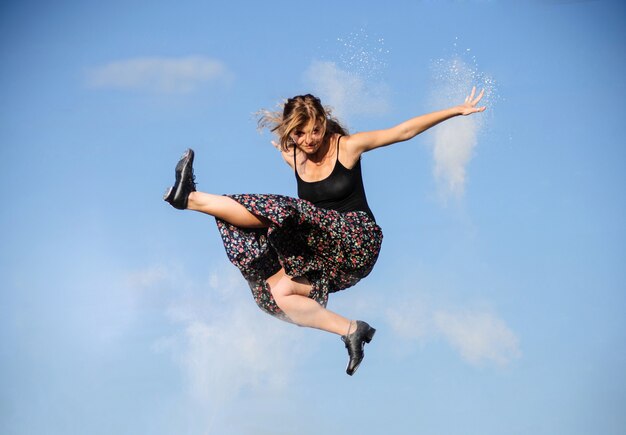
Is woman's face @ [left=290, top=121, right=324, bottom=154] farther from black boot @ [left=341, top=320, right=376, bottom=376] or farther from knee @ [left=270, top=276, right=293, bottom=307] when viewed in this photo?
black boot @ [left=341, top=320, right=376, bottom=376]

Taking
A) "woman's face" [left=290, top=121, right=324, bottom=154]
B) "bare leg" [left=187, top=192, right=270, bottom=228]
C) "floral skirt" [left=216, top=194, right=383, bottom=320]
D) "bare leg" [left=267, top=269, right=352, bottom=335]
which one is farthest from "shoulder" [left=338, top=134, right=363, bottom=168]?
"bare leg" [left=267, top=269, right=352, bottom=335]

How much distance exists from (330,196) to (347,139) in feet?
1.52

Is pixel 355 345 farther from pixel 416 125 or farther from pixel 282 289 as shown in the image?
pixel 416 125

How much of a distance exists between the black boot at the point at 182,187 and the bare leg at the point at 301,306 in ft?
3.80

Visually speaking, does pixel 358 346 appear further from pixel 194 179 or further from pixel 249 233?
pixel 194 179

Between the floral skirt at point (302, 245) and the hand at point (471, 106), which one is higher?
the hand at point (471, 106)

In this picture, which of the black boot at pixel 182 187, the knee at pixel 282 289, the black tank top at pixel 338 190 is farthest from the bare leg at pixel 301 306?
the black boot at pixel 182 187

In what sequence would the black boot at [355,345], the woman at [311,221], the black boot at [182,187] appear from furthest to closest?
the black boot at [355,345] < the woman at [311,221] < the black boot at [182,187]

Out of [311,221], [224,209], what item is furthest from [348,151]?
[224,209]

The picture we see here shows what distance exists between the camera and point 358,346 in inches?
281

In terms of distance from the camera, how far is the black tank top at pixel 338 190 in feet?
23.1

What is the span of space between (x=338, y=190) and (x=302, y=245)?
53 cm

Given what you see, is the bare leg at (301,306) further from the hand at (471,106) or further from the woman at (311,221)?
the hand at (471,106)

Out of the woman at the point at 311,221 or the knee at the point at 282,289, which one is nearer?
the woman at the point at 311,221
